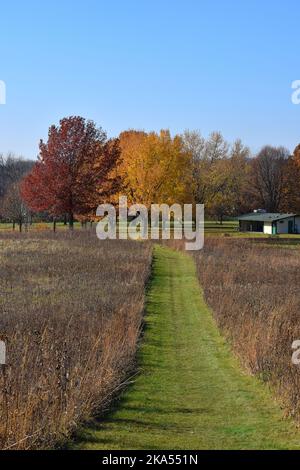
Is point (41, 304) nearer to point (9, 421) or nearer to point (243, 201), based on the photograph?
point (9, 421)

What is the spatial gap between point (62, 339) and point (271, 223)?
185 feet

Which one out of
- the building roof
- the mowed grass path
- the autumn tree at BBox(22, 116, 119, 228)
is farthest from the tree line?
the mowed grass path

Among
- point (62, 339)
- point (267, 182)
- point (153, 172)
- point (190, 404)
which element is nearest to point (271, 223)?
point (267, 182)

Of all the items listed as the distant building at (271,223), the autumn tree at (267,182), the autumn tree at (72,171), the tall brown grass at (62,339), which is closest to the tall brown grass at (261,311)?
the tall brown grass at (62,339)

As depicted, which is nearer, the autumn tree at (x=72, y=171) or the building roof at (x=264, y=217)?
the autumn tree at (x=72, y=171)

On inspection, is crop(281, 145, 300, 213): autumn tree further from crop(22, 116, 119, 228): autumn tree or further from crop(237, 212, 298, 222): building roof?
crop(22, 116, 119, 228): autumn tree

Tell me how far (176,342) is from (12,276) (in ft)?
29.7

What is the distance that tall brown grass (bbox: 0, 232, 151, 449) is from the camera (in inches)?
273

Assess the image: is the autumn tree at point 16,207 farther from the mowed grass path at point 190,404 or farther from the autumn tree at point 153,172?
the mowed grass path at point 190,404

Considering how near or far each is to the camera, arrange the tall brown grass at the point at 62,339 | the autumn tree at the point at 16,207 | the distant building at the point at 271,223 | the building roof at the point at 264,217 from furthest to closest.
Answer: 1. the distant building at the point at 271,223
2. the building roof at the point at 264,217
3. the autumn tree at the point at 16,207
4. the tall brown grass at the point at 62,339

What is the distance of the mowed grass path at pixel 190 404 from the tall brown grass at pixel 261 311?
1.01 ft

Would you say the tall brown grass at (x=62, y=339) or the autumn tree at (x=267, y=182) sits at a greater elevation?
the autumn tree at (x=267, y=182)

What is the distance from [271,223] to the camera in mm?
64688

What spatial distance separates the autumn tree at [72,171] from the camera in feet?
142
